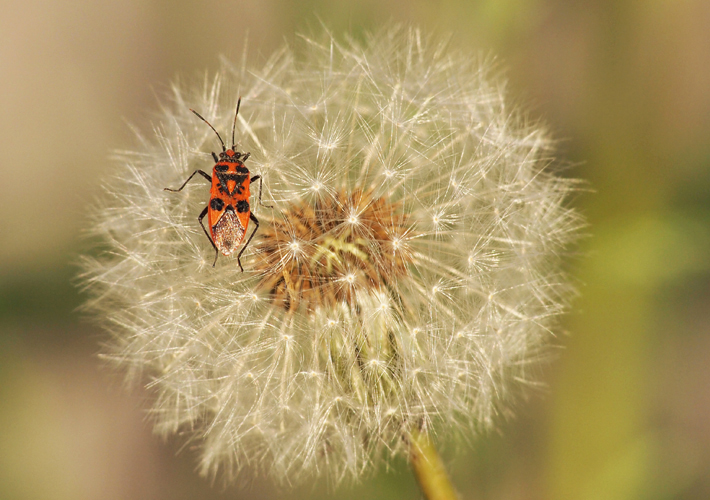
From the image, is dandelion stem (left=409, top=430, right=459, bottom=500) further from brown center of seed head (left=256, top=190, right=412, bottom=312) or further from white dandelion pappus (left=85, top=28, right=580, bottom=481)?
brown center of seed head (left=256, top=190, right=412, bottom=312)

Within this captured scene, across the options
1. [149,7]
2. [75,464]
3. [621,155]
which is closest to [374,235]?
[621,155]

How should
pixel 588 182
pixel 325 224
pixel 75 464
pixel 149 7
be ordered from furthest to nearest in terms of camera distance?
pixel 75 464 → pixel 149 7 → pixel 588 182 → pixel 325 224

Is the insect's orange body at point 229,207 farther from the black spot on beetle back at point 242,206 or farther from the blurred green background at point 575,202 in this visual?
the blurred green background at point 575,202

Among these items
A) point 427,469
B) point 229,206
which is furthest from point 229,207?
point 427,469

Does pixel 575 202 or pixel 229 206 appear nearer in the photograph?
pixel 229 206

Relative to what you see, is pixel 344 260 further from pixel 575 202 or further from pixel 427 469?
pixel 575 202

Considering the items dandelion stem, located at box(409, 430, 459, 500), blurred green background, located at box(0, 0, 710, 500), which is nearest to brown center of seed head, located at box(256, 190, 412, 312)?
dandelion stem, located at box(409, 430, 459, 500)

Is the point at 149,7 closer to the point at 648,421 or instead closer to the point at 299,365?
the point at 299,365
